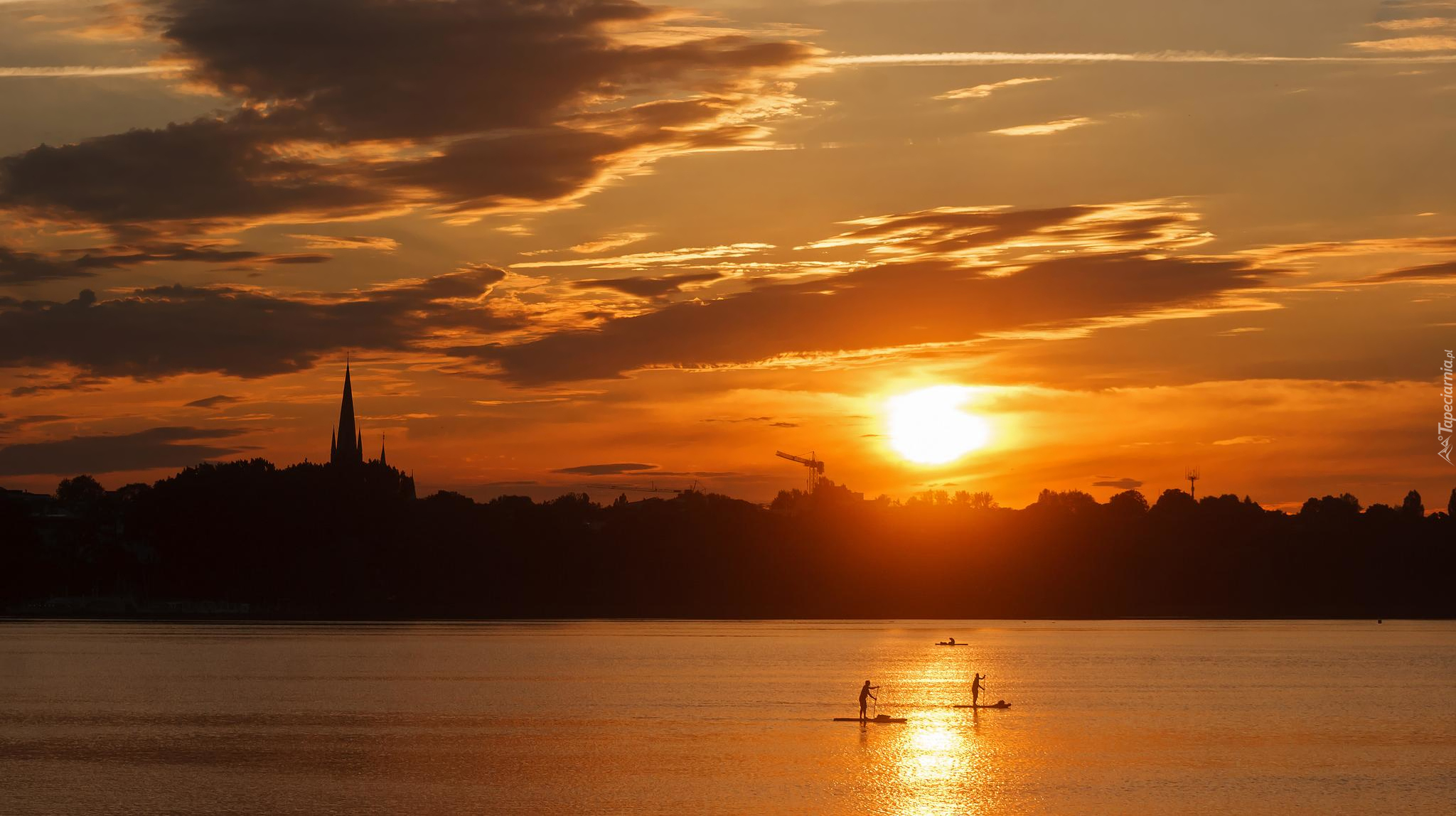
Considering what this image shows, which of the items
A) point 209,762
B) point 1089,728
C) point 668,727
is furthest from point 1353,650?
point 209,762

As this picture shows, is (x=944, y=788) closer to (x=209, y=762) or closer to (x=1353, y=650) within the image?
(x=209, y=762)

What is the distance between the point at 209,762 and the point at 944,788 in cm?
3123

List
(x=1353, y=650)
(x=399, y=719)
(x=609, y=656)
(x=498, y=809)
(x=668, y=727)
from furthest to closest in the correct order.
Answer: (x=1353, y=650) → (x=609, y=656) → (x=399, y=719) → (x=668, y=727) → (x=498, y=809)

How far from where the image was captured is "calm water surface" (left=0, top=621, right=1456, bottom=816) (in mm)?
58000

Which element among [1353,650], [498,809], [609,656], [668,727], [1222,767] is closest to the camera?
[498,809]

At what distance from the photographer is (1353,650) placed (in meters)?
170

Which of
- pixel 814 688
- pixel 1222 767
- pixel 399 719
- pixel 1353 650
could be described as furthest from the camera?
pixel 1353 650

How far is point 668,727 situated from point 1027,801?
28292 millimetres

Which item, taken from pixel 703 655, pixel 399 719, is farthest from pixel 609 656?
pixel 399 719

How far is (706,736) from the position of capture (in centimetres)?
7762

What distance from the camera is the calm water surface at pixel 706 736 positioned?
5800cm

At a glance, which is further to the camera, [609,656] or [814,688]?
[609,656]

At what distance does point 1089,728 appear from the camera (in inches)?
3290

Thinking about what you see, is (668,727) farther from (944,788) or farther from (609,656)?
(609,656)
